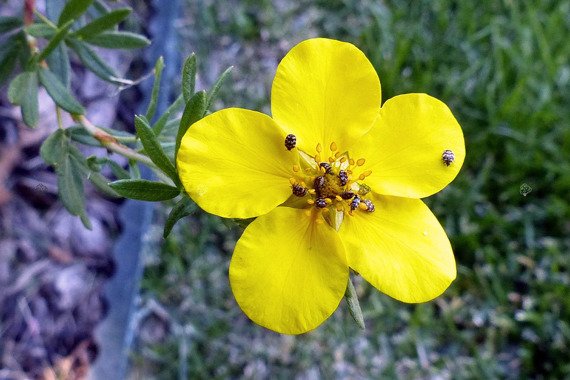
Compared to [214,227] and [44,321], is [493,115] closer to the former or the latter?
[214,227]

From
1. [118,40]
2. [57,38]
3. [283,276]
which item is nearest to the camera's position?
[283,276]

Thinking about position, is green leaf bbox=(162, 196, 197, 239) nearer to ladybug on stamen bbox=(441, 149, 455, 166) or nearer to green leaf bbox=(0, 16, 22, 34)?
ladybug on stamen bbox=(441, 149, 455, 166)

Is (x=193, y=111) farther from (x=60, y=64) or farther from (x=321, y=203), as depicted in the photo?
(x=60, y=64)

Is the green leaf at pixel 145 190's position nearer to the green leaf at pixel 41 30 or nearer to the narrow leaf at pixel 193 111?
the narrow leaf at pixel 193 111

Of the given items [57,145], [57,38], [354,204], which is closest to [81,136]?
[57,145]

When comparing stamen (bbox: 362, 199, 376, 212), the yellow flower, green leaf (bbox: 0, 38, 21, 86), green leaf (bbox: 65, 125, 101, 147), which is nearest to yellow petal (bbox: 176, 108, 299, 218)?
the yellow flower

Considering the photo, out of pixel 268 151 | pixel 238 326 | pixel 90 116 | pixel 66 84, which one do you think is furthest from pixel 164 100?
pixel 268 151
